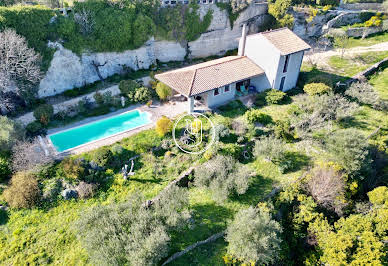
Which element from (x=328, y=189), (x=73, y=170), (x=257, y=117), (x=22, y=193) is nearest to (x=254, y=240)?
(x=328, y=189)

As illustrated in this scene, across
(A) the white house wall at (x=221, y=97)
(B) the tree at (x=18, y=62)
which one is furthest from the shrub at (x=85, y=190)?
(A) the white house wall at (x=221, y=97)

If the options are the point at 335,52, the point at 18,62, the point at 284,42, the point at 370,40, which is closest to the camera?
the point at 18,62

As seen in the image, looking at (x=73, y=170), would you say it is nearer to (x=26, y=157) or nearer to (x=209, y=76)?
(x=26, y=157)

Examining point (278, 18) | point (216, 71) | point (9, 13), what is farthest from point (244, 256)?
point (278, 18)

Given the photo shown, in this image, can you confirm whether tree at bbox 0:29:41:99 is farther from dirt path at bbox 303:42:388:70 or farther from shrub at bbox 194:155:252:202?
dirt path at bbox 303:42:388:70

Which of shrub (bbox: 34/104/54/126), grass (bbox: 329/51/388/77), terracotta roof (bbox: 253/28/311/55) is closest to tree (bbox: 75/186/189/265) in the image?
shrub (bbox: 34/104/54/126)

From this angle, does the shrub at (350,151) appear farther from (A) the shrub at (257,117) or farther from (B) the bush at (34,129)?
(B) the bush at (34,129)

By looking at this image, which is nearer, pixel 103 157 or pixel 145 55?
pixel 103 157
